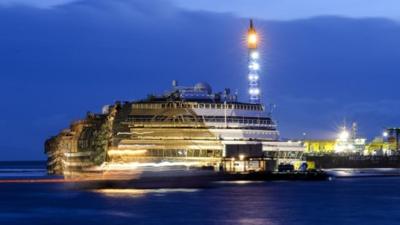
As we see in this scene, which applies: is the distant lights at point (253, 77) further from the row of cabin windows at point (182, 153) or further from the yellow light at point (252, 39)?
the row of cabin windows at point (182, 153)

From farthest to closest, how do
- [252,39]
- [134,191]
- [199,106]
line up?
[252,39] → [199,106] → [134,191]

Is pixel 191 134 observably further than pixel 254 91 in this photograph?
No

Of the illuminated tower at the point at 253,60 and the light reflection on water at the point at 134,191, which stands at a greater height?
the illuminated tower at the point at 253,60

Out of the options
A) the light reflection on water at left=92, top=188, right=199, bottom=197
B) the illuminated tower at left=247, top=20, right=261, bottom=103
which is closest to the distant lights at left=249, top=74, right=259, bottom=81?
the illuminated tower at left=247, top=20, right=261, bottom=103

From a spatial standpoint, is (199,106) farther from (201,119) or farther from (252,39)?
(252,39)

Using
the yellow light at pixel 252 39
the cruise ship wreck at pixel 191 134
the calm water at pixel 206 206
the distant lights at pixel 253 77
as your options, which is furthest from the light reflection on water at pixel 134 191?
the yellow light at pixel 252 39

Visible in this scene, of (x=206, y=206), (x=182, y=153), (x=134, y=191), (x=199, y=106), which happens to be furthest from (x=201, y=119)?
(x=206, y=206)

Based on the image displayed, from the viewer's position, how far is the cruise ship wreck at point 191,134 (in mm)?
139125

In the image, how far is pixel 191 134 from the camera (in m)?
145

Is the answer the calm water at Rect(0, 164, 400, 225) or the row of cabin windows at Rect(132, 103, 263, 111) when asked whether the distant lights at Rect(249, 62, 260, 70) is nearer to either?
the row of cabin windows at Rect(132, 103, 263, 111)

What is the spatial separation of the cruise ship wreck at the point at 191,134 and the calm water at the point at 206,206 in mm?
28748

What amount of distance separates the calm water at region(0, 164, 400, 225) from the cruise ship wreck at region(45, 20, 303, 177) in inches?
1132

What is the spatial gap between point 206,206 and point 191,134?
63445 mm

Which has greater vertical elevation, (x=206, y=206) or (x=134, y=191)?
(x=134, y=191)
